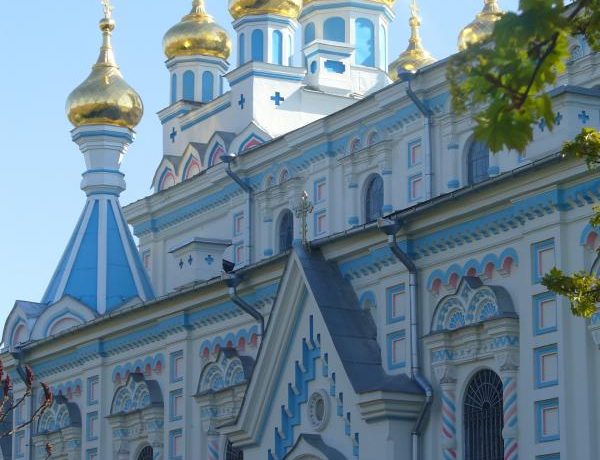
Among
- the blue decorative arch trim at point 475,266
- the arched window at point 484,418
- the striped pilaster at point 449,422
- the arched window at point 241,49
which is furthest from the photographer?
the arched window at point 241,49

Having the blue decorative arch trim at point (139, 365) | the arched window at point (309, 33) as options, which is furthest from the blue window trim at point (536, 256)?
the arched window at point (309, 33)

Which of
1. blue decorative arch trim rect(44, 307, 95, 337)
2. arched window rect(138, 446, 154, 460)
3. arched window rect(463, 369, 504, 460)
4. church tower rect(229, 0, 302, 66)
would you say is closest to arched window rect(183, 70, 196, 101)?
church tower rect(229, 0, 302, 66)

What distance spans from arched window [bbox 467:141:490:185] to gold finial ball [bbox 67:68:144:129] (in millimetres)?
9418

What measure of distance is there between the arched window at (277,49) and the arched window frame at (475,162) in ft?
22.6

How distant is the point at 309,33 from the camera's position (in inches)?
960

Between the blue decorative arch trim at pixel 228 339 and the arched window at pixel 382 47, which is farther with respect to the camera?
the arched window at pixel 382 47

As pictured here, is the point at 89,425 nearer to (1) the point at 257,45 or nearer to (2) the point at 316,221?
(2) the point at 316,221

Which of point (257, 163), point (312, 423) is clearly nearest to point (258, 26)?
point (257, 163)

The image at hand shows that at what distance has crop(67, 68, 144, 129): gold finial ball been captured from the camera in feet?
84.7

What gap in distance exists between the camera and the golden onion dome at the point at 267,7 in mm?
24516

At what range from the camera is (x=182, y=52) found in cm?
2595

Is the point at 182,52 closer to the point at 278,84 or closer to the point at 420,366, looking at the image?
the point at 278,84

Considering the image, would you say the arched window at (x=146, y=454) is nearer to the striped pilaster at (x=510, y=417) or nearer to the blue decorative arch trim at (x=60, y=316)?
the blue decorative arch trim at (x=60, y=316)

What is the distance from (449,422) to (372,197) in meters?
4.92
